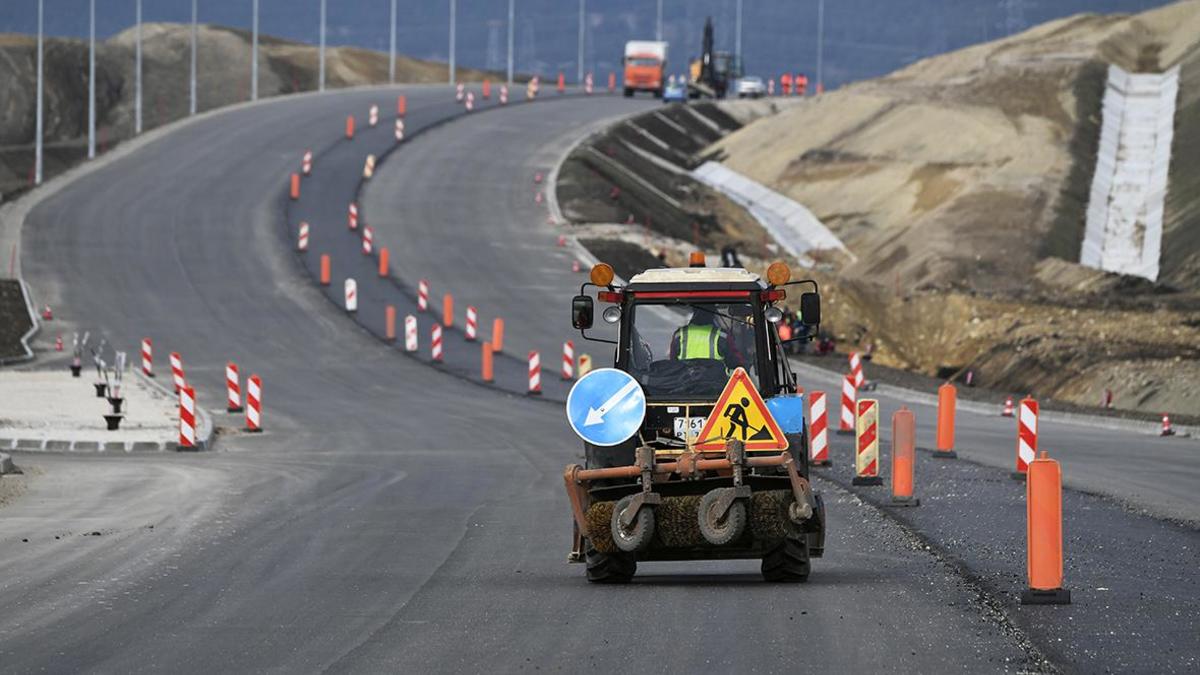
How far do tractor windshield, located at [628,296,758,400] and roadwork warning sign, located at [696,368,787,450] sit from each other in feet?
2.07

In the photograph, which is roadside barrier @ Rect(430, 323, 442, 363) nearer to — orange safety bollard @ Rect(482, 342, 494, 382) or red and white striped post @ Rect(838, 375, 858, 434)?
orange safety bollard @ Rect(482, 342, 494, 382)

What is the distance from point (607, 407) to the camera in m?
14.0

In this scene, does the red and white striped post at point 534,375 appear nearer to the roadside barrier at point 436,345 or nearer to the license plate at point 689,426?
the roadside barrier at point 436,345

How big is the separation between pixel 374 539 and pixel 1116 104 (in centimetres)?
6627

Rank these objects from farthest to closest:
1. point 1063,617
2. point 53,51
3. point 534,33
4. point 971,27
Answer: point 534,33 < point 971,27 < point 53,51 < point 1063,617

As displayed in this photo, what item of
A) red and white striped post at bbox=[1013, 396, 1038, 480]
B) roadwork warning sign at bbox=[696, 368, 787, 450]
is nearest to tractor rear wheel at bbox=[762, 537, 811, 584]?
roadwork warning sign at bbox=[696, 368, 787, 450]

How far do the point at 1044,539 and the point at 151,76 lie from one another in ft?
369

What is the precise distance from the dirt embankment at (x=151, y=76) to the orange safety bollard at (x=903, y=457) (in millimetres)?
93253

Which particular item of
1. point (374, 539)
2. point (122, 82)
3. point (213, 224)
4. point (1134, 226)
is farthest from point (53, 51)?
point (374, 539)

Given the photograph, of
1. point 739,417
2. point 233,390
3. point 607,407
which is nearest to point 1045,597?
→ point 739,417

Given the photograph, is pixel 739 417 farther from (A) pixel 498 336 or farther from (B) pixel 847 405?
(A) pixel 498 336

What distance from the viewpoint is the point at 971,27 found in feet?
496

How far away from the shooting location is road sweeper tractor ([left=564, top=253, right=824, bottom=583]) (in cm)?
1374

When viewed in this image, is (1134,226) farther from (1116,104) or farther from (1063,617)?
(1063,617)
